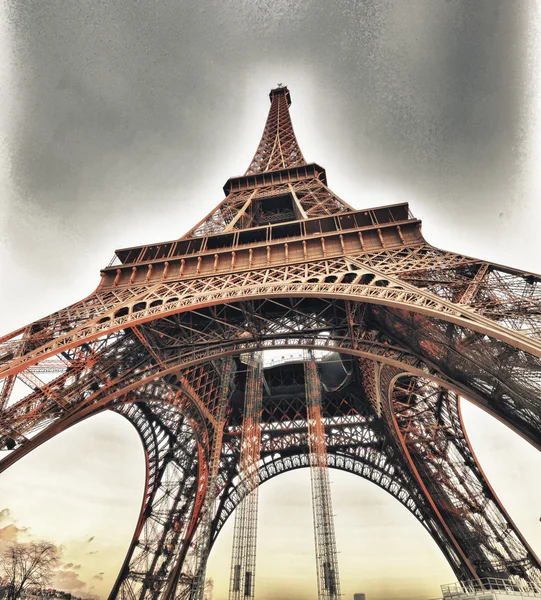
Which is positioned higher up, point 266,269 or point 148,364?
point 266,269

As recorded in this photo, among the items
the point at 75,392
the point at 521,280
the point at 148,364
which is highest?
the point at 148,364

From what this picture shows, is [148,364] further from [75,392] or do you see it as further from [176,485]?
[176,485]

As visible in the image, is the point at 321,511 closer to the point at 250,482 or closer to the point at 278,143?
the point at 250,482

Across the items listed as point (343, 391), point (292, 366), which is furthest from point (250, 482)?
point (343, 391)

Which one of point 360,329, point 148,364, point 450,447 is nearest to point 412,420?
point 450,447

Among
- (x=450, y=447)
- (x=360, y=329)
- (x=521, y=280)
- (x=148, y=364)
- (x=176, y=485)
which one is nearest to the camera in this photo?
(x=521, y=280)

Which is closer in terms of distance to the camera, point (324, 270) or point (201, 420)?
point (324, 270)

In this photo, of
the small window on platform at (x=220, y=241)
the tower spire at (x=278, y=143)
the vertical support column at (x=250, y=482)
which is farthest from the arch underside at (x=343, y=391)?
the tower spire at (x=278, y=143)
